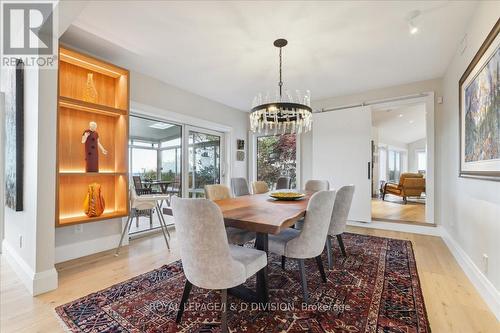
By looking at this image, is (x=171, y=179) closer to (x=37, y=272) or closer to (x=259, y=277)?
(x=37, y=272)

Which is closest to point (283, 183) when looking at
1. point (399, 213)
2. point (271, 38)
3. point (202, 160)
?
point (202, 160)

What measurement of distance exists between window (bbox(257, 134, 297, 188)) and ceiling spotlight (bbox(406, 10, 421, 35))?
3204mm

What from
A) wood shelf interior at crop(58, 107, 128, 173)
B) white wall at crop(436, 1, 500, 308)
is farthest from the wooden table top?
wood shelf interior at crop(58, 107, 128, 173)

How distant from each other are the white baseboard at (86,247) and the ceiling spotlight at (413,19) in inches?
162

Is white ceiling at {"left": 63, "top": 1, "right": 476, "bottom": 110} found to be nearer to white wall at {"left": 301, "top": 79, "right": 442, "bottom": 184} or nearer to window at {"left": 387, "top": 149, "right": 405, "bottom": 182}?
white wall at {"left": 301, "top": 79, "right": 442, "bottom": 184}

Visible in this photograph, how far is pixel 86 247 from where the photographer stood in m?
2.86

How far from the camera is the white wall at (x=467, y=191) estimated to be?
5.95ft

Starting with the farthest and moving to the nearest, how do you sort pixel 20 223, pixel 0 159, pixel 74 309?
pixel 0 159, pixel 20 223, pixel 74 309

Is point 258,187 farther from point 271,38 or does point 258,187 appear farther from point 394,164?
point 394,164

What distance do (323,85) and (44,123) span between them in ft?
12.5

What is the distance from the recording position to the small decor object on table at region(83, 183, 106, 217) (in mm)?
2697

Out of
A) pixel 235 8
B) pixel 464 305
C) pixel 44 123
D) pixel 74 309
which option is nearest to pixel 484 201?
pixel 464 305

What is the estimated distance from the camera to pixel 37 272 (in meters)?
1.99

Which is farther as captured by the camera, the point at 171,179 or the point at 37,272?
the point at 171,179
